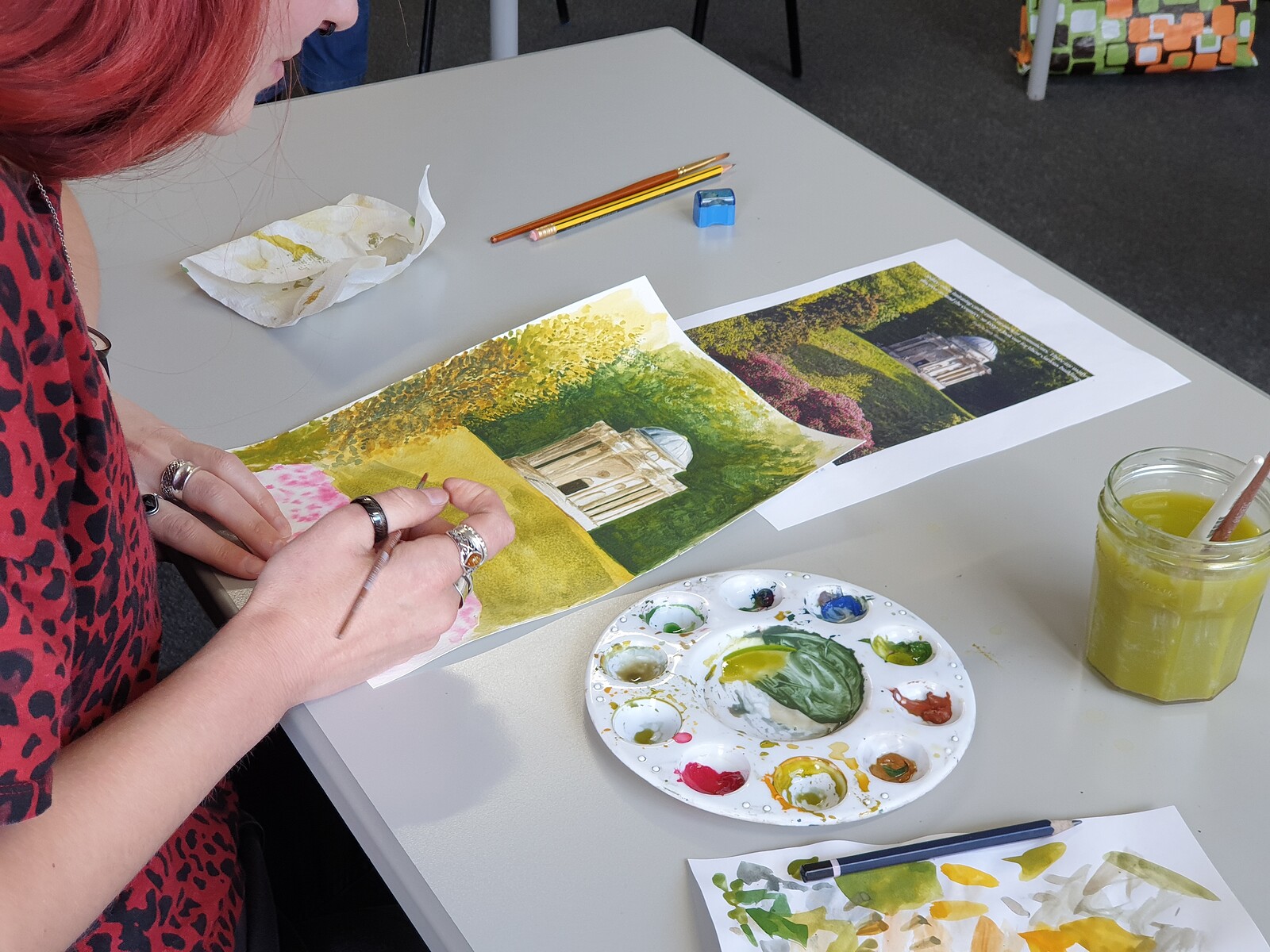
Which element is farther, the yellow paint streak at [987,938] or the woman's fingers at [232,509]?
the woman's fingers at [232,509]

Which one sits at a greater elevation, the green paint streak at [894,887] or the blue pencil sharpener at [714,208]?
the blue pencil sharpener at [714,208]

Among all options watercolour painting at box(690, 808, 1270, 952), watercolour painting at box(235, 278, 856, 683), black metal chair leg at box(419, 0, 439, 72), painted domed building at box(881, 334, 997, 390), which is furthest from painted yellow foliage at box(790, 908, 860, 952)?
black metal chair leg at box(419, 0, 439, 72)

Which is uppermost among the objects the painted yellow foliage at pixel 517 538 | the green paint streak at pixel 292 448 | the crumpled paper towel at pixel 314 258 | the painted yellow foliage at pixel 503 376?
the crumpled paper towel at pixel 314 258

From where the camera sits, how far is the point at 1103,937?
0.54 metres

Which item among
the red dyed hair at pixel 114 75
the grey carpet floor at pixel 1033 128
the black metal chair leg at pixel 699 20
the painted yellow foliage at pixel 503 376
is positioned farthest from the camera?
the black metal chair leg at pixel 699 20

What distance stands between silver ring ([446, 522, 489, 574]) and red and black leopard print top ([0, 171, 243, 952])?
18cm

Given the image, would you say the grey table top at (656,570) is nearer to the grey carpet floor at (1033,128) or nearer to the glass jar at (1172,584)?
the glass jar at (1172,584)

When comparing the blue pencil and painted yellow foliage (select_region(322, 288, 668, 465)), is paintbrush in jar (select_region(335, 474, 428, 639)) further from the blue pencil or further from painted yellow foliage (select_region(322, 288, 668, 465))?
the blue pencil

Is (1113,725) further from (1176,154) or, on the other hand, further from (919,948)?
(1176,154)

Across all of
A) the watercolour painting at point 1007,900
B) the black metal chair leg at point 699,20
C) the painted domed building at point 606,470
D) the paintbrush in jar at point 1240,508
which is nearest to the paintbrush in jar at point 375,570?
the painted domed building at point 606,470

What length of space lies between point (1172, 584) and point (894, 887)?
0.67 ft

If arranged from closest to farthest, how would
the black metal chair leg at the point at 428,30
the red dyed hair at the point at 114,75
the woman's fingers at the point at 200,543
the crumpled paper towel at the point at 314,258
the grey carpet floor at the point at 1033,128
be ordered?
the red dyed hair at the point at 114,75
the woman's fingers at the point at 200,543
the crumpled paper towel at the point at 314,258
the grey carpet floor at the point at 1033,128
the black metal chair leg at the point at 428,30

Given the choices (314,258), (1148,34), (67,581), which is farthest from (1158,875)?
(1148,34)

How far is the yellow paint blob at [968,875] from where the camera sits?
561mm
